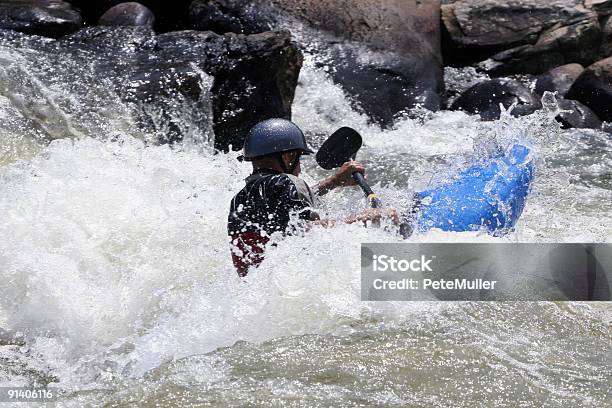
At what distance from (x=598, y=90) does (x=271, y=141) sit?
221 inches

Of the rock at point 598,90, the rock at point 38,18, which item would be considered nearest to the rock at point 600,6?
the rock at point 598,90

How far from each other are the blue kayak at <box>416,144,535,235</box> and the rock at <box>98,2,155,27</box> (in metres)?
4.67

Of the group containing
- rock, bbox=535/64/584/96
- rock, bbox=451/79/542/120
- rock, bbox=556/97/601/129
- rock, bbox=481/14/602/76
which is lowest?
rock, bbox=556/97/601/129

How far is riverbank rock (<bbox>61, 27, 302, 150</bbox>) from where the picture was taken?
276 inches

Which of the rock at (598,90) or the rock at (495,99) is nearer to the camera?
the rock at (495,99)

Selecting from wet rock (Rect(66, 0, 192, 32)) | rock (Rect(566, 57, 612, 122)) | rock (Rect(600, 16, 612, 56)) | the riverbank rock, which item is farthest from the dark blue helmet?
rock (Rect(600, 16, 612, 56))

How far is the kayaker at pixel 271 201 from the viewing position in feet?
13.2

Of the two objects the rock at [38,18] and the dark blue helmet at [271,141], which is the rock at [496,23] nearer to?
the rock at [38,18]

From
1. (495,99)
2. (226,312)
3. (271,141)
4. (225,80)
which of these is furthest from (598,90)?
(226,312)

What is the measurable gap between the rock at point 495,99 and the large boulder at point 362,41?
0.92 feet

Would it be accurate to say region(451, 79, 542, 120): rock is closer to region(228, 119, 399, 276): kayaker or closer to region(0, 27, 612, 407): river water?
region(0, 27, 612, 407): river water

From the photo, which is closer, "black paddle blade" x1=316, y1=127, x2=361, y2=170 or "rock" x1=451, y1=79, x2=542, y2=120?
"black paddle blade" x1=316, y1=127, x2=361, y2=170

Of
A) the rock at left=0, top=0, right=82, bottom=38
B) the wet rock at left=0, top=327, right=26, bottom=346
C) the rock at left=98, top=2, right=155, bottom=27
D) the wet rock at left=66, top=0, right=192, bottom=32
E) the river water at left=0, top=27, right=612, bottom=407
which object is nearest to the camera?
the river water at left=0, top=27, right=612, bottom=407

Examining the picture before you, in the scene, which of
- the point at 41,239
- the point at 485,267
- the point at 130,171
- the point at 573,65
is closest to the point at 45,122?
the point at 130,171
